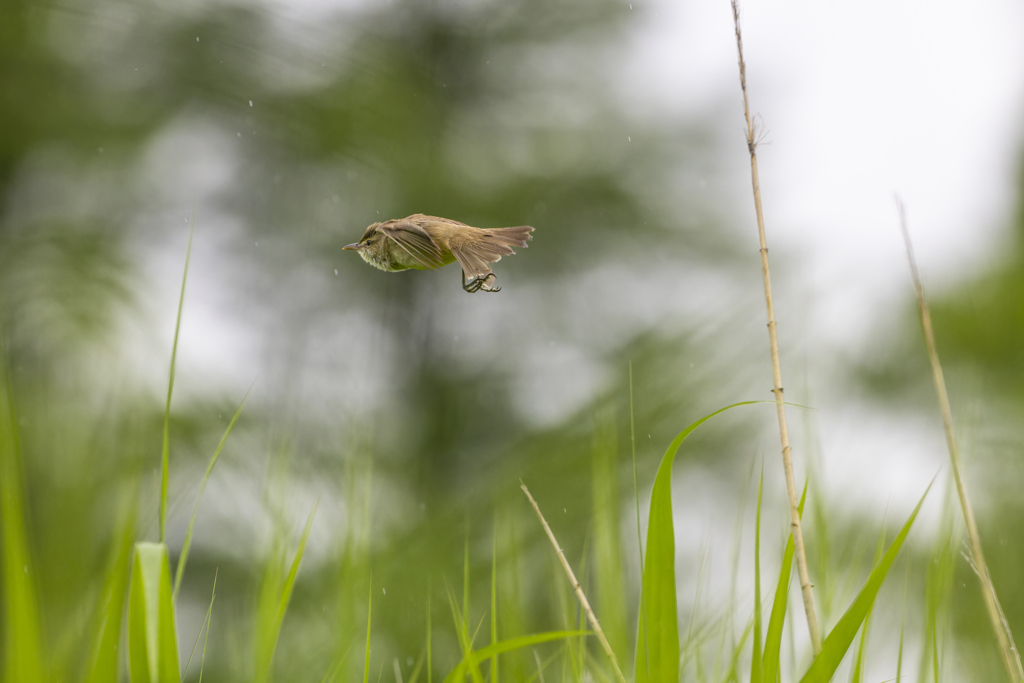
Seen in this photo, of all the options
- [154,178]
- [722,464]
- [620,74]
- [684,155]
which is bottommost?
[722,464]

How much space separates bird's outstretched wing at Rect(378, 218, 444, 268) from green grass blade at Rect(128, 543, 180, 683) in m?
0.20

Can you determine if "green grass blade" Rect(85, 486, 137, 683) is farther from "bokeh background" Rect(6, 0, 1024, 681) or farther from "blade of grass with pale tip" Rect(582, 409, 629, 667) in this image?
"bokeh background" Rect(6, 0, 1024, 681)

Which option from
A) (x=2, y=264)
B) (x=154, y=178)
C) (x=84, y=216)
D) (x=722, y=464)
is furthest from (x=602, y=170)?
(x=2, y=264)

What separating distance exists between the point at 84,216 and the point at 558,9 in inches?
89.8

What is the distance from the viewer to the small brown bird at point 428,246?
388 millimetres

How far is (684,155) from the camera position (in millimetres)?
3141

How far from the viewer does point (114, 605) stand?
245 mm

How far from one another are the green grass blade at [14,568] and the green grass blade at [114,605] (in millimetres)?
22

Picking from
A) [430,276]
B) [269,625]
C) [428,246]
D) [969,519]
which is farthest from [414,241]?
[430,276]

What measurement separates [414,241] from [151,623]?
0.24 metres

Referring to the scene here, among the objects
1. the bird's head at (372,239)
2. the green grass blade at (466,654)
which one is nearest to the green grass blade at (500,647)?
the green grass blade at (466,654)

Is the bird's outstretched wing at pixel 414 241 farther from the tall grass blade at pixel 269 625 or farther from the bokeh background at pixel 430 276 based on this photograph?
the bokeh background at pixel 430 276

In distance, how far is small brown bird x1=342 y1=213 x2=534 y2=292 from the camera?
388 millimetres

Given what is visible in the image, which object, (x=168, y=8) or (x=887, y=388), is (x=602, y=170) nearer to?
(x=887, y=388)
